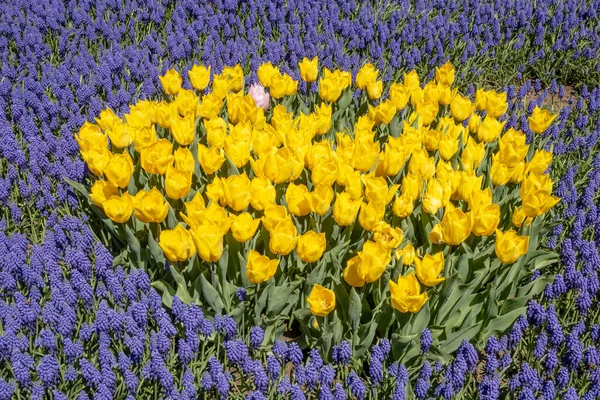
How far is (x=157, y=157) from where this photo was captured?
2.98 metres

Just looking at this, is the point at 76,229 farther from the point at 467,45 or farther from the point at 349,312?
the point at 467,45

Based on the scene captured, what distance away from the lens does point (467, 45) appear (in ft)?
19.4

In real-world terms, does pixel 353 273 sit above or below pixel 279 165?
below

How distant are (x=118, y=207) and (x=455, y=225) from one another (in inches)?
52.6

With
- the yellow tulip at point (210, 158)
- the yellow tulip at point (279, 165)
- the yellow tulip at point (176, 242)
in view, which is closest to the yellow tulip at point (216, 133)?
the yellow tulip at point (210, 158)

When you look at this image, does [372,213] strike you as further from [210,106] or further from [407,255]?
[210,106]

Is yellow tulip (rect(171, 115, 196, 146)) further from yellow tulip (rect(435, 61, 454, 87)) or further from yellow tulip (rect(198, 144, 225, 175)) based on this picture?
yellow tulip (rect(435, 61, 454, 87))

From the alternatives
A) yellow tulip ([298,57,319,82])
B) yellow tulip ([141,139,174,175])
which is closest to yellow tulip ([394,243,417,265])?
yellow tulip ([141,139,174,175])

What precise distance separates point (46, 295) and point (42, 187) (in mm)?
853

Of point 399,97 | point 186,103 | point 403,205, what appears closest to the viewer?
point 403,205

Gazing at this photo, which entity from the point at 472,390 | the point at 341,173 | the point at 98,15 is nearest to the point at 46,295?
the point at 341,173

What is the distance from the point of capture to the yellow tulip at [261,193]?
2.77m

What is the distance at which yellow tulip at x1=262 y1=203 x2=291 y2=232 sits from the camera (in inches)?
104

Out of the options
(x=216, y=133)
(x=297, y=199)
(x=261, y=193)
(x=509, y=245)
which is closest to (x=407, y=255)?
(x=509, y=245)
